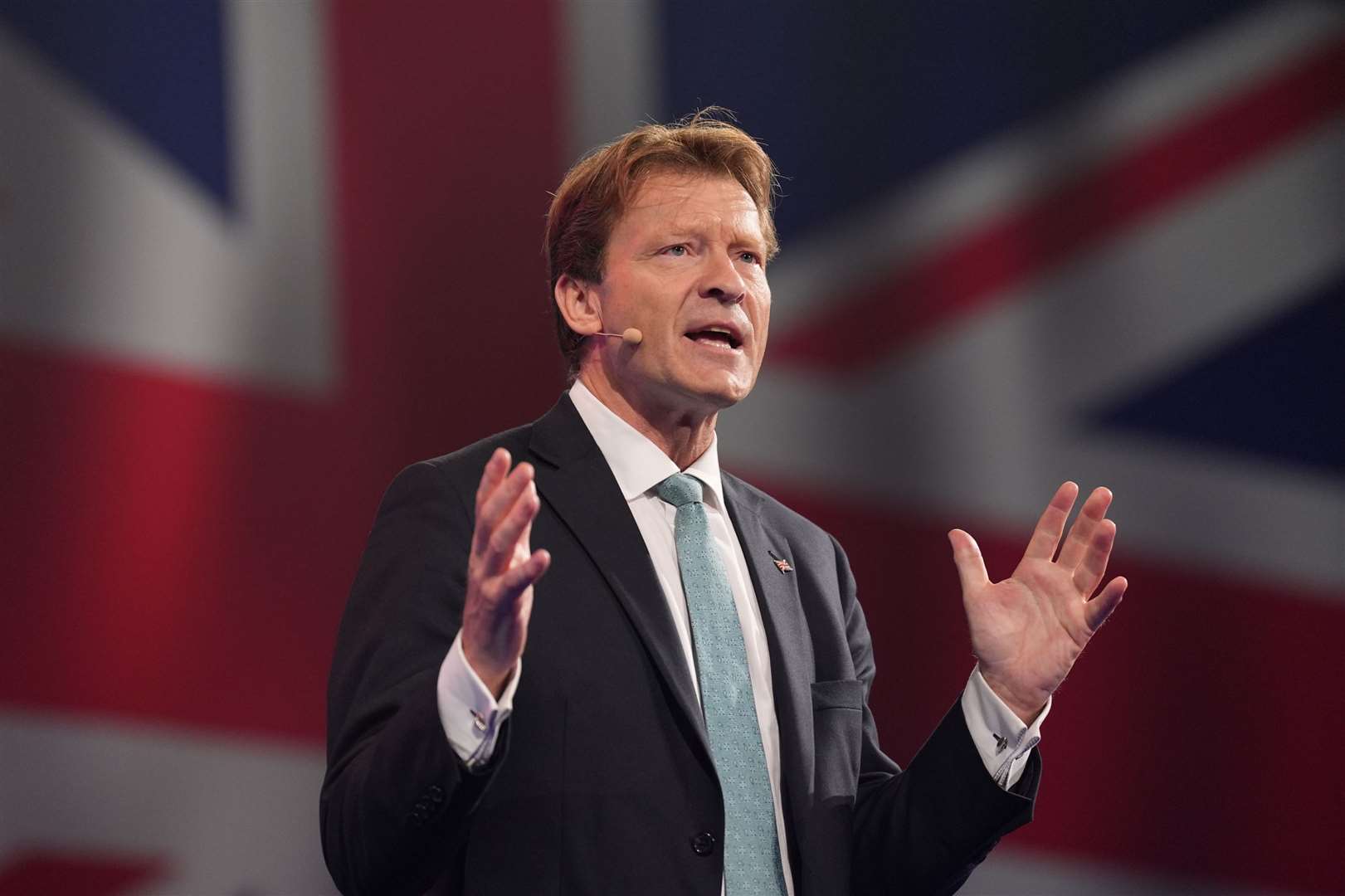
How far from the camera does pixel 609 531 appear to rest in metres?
1.74

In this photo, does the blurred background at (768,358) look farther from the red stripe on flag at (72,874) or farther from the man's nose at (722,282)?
the man's nose at (722,282)

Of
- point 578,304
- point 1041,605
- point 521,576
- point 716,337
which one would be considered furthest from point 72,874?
point 1041,605

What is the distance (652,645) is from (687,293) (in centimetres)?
50

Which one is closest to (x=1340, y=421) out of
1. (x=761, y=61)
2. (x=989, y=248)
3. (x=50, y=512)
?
(x=989, y=248)

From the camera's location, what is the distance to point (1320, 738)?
121 inches

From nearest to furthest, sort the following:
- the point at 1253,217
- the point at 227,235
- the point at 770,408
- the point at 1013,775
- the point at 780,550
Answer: the point at 1013,775, the point at 780,550, the point at 227,235, the point at 770,408, the point at 1253,217

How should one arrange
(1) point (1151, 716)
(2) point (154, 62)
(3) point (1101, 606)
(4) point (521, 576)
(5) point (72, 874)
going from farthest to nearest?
(1) point (1151, 716)
(2) point (154, 62)
(5) point (72, 874)
(3) point (1101, 606)
(4) point (521, 576)

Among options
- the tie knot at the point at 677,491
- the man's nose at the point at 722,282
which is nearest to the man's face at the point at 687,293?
the man's nose at the point at 722,282

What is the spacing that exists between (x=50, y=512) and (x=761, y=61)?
5.41ft

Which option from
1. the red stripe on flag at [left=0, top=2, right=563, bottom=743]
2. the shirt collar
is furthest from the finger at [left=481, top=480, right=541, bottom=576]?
the red stripe on flag at [left=0, top=2, right=563, bottom=743]

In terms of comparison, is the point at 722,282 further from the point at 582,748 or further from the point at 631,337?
the point at 582,748

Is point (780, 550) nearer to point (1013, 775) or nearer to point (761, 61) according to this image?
point (1013, 775)

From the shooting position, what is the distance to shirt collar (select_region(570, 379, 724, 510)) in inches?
72.9

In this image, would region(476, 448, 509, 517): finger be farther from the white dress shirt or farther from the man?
the white dress shirt
